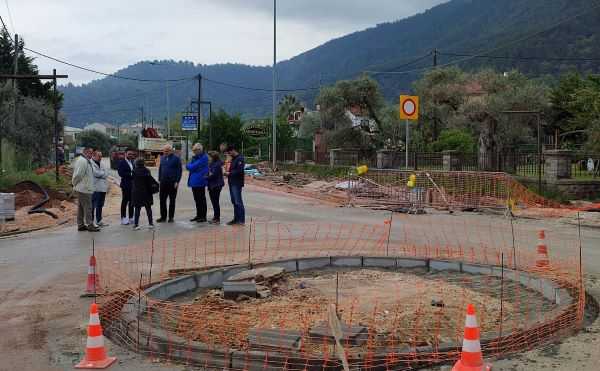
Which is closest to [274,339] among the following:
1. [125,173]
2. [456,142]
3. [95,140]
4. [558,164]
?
[125,173]

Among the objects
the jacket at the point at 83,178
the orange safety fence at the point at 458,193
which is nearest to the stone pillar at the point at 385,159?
the orange safety fence at the point at 458,193

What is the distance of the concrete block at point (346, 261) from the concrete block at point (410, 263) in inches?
24.4

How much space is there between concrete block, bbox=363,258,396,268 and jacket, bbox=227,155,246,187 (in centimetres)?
502

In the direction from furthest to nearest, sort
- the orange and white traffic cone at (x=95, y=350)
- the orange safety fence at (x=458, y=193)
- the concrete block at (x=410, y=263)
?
1. the orange safety fence at (x=458, y=193)
2. the concrete block at (x=410, y=263)
3. the orange and white traffic cone at (x=95, y=350)

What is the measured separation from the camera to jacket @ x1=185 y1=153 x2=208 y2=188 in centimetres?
1409

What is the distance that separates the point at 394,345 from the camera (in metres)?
5.32

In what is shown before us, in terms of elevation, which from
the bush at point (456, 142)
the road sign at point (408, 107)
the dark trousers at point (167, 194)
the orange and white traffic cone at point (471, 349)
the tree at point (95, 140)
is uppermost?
the tree at point (95, 140)

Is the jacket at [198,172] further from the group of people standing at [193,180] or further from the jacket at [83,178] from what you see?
the jacket at [83,178]

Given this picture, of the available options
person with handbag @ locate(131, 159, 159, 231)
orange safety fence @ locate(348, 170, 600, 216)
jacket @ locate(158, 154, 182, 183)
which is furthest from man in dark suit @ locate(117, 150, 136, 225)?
orange safety fence @ locate(348, 170, 600, 216)

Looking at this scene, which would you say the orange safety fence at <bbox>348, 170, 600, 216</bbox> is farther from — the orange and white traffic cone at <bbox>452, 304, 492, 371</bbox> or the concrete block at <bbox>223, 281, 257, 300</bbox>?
the orange and white traffic cone at <bbox>452, 304, 492, 371</bbox>

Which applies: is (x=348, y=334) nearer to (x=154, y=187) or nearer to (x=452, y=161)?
(x=154, y=187)

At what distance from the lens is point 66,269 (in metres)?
9.28

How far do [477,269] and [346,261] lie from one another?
2.03m

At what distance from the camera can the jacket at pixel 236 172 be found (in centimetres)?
1373
